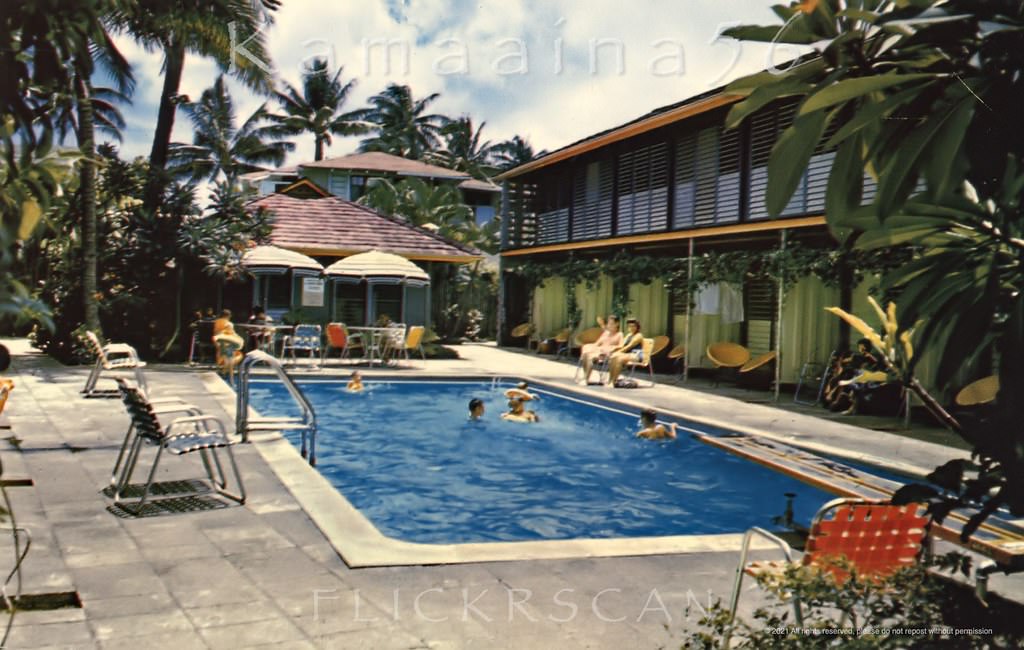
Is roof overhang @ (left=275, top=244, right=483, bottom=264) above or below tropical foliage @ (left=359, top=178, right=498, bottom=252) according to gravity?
below

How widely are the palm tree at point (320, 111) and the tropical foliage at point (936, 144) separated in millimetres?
45646

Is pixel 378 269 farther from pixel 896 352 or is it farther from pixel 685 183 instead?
pixel 896 352

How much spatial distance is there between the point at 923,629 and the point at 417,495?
729 cm

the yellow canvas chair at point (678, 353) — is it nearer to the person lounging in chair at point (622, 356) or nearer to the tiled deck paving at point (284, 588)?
→ the person lounging in chair at point (622, 356)

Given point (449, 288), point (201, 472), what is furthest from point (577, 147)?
point (201, 472)

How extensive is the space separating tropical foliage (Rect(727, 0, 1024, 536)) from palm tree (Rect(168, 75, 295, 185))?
4143 cm

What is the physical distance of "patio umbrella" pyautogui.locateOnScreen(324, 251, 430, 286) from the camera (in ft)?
64.0

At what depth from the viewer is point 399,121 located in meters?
52.3

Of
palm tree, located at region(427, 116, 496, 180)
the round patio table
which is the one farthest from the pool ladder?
palm tree, located at region(427, 116, 496, 180)

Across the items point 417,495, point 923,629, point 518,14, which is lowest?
point 417,495

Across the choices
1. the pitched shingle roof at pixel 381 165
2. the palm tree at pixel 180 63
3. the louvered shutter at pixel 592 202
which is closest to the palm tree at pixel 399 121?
the pitched shingle roof at pixel 381 165

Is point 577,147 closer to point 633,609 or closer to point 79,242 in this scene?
point 79,242

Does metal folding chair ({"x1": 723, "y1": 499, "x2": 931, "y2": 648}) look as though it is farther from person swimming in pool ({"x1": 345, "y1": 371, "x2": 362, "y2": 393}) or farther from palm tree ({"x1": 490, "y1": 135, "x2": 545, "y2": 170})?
palm tree ({"x1": 490, "y1": 135, "x2": 545, "y2": 170})

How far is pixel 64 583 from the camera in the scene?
4590mm
